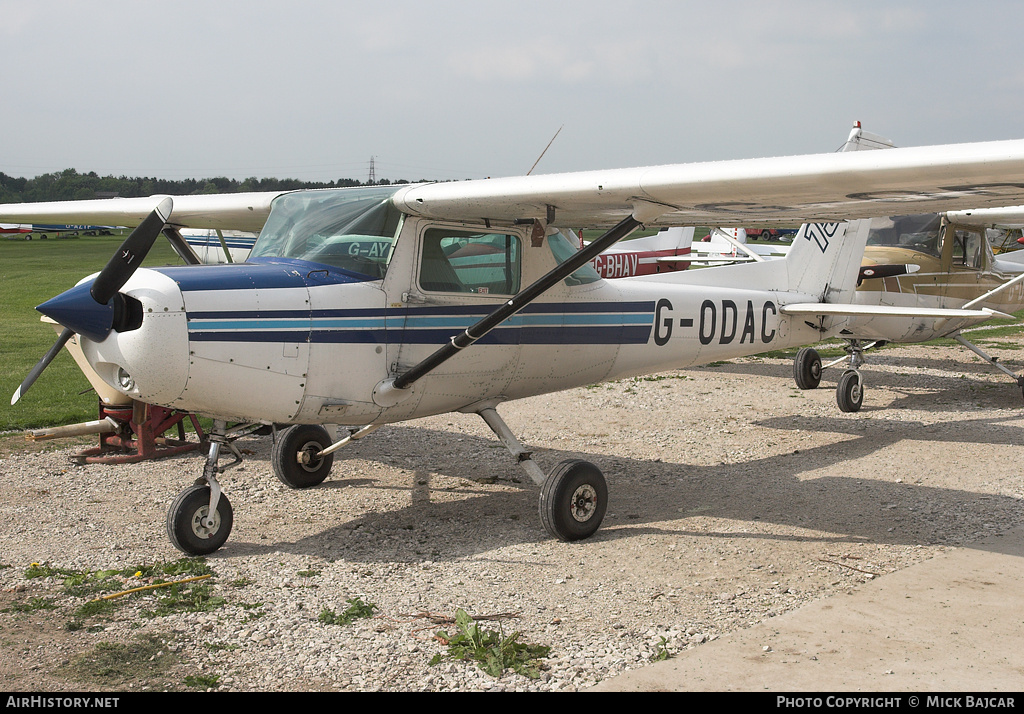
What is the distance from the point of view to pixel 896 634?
4379 mm

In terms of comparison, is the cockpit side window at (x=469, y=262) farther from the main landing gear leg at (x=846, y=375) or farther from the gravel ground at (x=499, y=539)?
the main landing gear leg at (x=846, y=375)

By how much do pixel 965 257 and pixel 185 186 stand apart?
202 feet

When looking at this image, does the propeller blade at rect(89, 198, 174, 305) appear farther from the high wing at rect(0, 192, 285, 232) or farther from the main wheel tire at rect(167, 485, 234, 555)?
the high wing at rect(0, 192, 285, 232)

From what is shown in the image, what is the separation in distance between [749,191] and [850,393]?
6.33m

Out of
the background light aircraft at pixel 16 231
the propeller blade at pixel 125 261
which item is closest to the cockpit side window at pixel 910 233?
the propeller blade at pixel 125 261

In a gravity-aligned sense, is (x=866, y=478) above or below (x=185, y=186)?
below

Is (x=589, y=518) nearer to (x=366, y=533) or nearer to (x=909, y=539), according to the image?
(x=366, y=533)

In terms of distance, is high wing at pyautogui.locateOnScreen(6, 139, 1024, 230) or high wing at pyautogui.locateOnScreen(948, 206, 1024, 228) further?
high wing at pyautogui.locateOnScreen(948, 206, 1024, 228)

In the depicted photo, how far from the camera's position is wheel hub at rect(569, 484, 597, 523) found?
608cm

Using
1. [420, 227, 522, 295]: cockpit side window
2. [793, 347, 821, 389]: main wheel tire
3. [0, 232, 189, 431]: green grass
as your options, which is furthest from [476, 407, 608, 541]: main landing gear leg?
[793, 347, 821, 389]: main wheel tire

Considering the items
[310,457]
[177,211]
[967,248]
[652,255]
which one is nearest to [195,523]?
[310,457]

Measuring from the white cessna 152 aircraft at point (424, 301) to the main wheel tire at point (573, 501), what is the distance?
0.05 feet

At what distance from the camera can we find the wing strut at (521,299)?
220 inches

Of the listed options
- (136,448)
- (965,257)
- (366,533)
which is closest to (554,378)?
(366,533)
